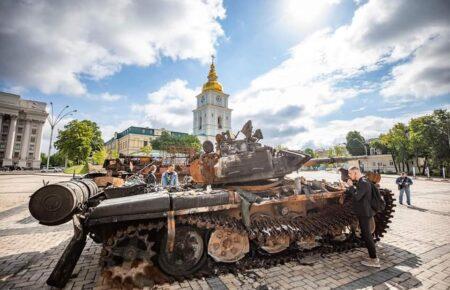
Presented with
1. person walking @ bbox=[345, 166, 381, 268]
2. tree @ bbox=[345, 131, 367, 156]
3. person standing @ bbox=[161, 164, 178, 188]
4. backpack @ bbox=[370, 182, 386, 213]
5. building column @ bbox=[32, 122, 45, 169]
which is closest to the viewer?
person walking @ bbox=[345, 166, 381, 268]

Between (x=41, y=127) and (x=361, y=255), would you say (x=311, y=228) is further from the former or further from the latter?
(x=41, y=127)

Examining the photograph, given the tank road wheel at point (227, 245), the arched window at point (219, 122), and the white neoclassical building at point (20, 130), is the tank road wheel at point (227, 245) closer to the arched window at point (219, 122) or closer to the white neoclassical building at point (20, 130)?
the arched window at point (219, 122)

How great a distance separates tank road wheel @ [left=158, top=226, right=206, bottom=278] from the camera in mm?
4246

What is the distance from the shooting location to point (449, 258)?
511cm

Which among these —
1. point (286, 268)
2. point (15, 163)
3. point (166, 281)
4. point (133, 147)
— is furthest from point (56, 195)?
point (15, 163)

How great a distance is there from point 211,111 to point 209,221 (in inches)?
2887

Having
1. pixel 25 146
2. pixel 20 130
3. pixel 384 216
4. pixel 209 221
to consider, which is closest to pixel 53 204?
pixel 209 221

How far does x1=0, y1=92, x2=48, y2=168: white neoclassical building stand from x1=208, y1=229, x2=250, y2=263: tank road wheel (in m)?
81.9

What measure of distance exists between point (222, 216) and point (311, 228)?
78.8 inches

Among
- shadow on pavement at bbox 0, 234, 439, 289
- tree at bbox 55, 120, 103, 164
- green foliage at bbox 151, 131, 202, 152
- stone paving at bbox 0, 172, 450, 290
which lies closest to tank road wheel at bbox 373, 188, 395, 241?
stone paving at bbox 0, 172, 450, 290

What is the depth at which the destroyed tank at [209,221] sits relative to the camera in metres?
3.93

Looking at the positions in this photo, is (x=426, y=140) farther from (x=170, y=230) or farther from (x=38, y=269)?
(x=38, y=269)

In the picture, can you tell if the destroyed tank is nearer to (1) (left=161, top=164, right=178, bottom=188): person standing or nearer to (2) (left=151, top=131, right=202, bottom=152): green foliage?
(1) (left=161, top=164, right=178, bottom=188): person standing

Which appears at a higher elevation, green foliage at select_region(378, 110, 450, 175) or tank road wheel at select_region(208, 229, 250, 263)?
green foliage at select_region(378, 110, 450, 175)
